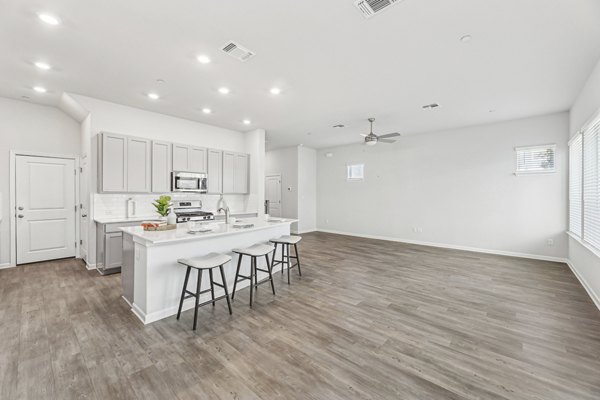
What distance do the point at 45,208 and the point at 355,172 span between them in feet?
25.1

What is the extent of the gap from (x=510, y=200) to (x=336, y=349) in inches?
223

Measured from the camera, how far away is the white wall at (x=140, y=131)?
457cm

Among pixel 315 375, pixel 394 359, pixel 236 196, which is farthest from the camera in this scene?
pixel 236 196

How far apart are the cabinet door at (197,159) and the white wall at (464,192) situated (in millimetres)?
4651

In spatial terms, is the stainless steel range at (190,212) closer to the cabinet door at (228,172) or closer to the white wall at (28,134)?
the cabinet door at (228,172)

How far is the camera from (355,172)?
8359 millimetres

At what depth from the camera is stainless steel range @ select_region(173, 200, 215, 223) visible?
517 cm

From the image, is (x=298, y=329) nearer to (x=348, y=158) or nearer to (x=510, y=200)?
(x=510, y=200)

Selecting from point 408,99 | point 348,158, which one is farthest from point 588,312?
point 348,158

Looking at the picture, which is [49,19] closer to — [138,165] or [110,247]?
[138,165]

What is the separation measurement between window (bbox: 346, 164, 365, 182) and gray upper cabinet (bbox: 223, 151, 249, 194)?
3537 mm

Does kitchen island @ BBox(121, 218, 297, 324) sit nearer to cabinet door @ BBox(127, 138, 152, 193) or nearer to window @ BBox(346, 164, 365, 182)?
cabinet door @ BBox(127, 138, 152, 193)

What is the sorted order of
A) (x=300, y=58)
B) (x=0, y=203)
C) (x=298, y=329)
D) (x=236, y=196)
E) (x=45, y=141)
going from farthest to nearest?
(x=236, y=196) < (x=45, y=141) < (x=0, y=203) < (x=300, y=58) < (x=298, y=329)

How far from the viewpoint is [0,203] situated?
175 inches
